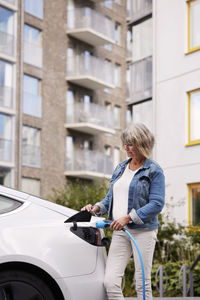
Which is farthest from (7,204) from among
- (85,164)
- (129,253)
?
→ (85,164)

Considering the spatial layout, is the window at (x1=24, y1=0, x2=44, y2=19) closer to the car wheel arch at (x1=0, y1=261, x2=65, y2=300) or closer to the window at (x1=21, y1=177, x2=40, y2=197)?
the window at (x1=21, y1=177, x2=40, y2=197)

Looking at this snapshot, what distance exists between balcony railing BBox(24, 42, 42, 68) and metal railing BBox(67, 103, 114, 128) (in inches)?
144

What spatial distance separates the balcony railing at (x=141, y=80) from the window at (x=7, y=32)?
542 inches

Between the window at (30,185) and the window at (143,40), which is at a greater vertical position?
the window at (143,40)

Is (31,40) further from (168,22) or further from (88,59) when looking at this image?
(168,22)

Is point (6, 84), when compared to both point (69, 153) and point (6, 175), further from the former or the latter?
point (69, 153)

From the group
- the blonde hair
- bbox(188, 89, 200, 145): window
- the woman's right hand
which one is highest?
bbox(188, 89, 200, 145): window

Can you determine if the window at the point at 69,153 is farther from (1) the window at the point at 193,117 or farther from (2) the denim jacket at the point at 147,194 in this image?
(2) the denim jacket at the point at 147,194

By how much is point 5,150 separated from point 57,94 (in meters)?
6.22

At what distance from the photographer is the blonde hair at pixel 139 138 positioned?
5.46 m

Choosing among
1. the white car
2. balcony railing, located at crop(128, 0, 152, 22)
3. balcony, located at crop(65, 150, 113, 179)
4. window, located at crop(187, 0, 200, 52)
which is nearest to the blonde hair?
the white car

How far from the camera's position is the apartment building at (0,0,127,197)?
34.6 m

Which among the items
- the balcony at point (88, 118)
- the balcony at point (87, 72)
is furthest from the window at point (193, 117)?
the balcony at point (87, 72)

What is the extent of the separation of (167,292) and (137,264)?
581 centimetres
